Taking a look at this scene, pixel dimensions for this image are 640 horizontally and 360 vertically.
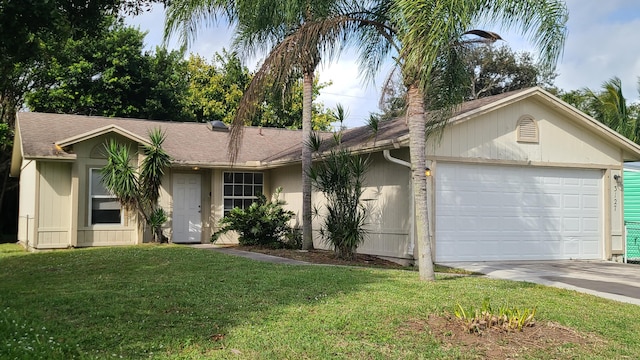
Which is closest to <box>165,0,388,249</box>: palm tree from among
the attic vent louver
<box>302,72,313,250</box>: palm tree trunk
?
<box>302,72,313,250</box>: palm tree trunk

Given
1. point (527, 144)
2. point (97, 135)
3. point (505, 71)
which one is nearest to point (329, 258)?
point (527, 144)

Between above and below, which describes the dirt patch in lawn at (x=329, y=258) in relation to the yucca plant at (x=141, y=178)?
below

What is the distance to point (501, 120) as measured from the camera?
1338 cm

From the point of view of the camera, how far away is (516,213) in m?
13.4

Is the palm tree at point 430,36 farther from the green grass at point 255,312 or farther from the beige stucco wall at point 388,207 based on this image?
the beige stucco wall at point 388,207

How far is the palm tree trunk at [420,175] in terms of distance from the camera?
345 inches

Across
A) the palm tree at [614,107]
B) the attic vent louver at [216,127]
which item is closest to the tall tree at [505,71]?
the palm tree at [614,107]

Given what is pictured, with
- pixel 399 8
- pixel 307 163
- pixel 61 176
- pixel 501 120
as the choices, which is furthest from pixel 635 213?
pixel 61 176

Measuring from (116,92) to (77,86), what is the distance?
68.3 inches

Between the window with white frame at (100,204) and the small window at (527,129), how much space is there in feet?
36.0

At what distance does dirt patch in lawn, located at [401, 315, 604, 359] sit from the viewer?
544 cm

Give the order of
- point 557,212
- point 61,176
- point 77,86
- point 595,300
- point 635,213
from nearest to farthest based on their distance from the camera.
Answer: point 595,300, point 557,212, point 61,176, point 635,213, point 77,86

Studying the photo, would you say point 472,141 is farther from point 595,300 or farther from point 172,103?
point 172,103

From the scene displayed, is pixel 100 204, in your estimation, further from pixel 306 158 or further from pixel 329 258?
pixel 329 258
